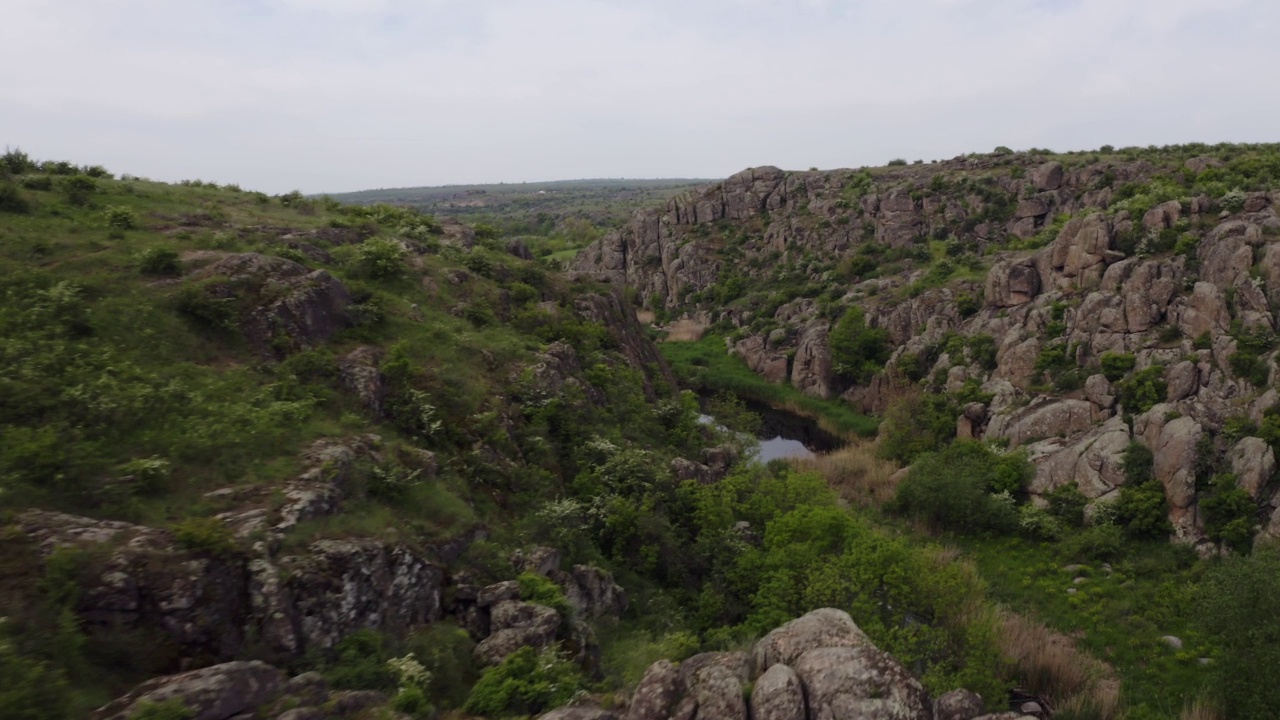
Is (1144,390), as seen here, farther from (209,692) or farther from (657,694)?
(209,692)

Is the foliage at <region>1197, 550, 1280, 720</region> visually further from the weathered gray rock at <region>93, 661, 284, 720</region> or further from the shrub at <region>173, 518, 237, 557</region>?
the shrub at <region>173, 518, 237, 557</region>

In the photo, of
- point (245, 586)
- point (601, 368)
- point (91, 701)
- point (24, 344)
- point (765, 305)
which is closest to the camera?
point (91, 701)

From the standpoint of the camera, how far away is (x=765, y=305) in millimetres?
71062

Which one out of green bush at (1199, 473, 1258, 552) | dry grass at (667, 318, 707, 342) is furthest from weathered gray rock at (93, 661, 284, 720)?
dry grass at (667, 318, 707, 342)

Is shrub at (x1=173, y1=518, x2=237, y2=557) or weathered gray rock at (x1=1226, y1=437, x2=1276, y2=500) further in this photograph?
weathered gray rock at (x1=1226, y1=437, x2=1276, y2=500)

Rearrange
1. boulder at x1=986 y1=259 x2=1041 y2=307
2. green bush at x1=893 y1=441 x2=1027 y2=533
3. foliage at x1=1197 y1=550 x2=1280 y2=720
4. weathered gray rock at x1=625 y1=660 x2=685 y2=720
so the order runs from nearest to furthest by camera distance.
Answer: weathered gray rock at x1=625 y1=660 x2=685 y2=720 < foliage at x1=1197 y1=550 x2=1280 y2=720 < green bush at x1=893 y1=441 x2=1027 y2=533 < boulder at x1=986 y1=259 x2=1041 y2=307

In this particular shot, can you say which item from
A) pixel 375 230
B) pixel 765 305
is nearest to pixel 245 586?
pixel 375 230

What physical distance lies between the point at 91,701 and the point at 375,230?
32677 millimetres

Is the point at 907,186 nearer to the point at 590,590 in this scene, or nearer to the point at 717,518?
the point at 717,518

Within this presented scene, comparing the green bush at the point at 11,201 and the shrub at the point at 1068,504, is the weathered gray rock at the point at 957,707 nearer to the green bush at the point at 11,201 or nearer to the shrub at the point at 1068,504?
the shrub at the point at 1068,504

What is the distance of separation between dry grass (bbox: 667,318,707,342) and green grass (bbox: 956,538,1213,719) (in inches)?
1762

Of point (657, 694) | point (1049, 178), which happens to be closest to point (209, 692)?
point (657, 694)

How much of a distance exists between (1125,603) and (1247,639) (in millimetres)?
7386

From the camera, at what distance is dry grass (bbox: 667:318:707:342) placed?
245ft
